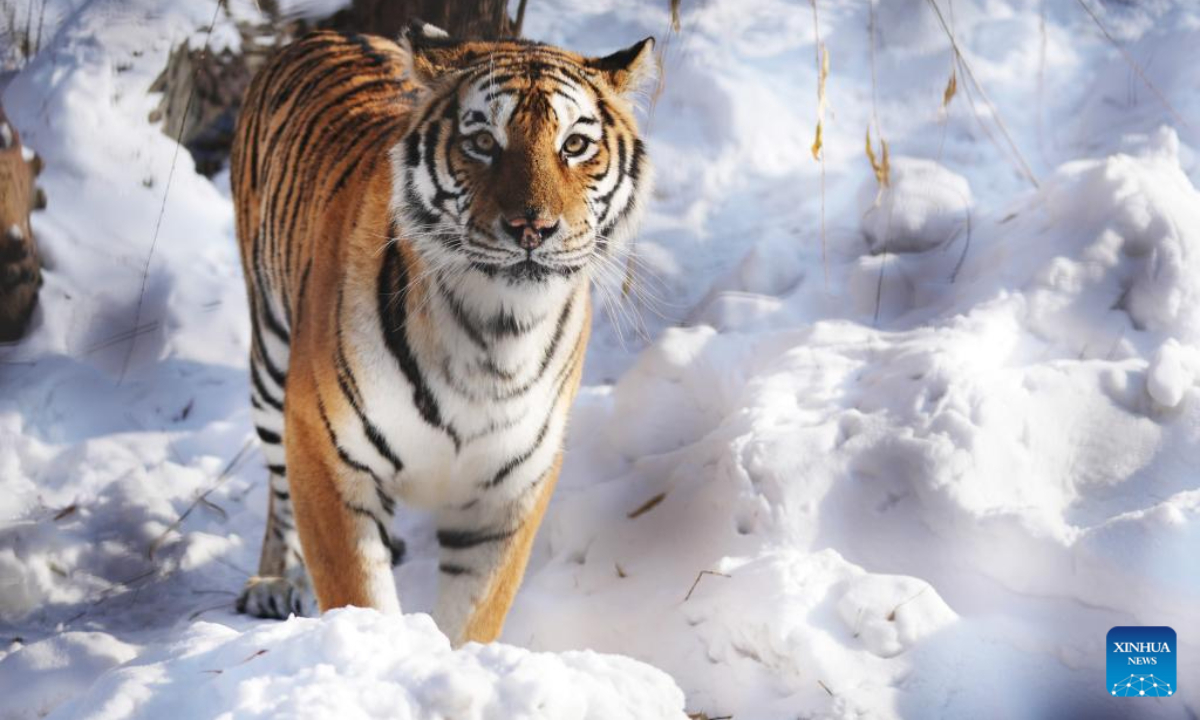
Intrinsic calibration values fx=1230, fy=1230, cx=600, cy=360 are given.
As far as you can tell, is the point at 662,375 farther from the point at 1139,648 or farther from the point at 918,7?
the point at 918,7

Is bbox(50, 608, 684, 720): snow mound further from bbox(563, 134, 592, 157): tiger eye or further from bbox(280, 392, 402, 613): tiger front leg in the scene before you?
bbox(563, 134, 592, 157): tiger eye

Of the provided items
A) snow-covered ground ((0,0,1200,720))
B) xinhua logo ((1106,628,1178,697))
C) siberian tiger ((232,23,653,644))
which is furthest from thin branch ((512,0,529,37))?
xinhua logo ((1106,628,1178,697))

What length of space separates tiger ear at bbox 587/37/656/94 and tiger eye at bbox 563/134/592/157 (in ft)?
0.59

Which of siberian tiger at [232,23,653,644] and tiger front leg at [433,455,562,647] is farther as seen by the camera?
tiger front leg at [433,455,562,647]

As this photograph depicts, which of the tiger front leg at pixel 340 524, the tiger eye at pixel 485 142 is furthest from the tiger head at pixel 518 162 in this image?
the tiger front leg at pixel 340 524

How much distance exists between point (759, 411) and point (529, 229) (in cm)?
99

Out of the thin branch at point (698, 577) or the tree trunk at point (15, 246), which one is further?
the tree trunk at point (15, 246)

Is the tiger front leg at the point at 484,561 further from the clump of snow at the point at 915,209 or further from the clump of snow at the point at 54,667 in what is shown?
the clump of snow at the point at 915,209

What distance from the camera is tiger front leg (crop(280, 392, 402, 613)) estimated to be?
201cm

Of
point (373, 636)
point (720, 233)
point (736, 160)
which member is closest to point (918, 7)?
point (736, 160)

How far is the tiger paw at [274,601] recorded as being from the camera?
105 inches

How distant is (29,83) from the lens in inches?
143

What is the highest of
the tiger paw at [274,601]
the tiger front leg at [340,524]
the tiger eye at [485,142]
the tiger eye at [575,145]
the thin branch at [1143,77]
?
the tiger eye at [485,142]

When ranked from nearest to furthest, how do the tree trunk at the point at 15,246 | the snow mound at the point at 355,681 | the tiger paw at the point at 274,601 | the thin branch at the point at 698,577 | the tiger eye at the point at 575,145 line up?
the snow mound at the point at 355,681 < the tiger eye at the point at 575,145 < the thin branch at the point at 698,577 < the tiger paw at the point at 274,601 < the tree trunk at the point at 15,246
